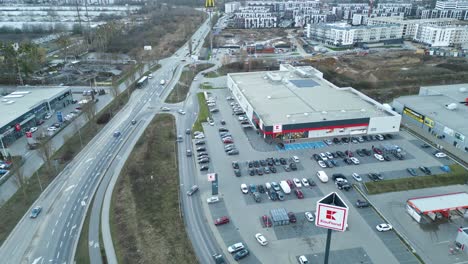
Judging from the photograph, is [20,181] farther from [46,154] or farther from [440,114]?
[440,114]

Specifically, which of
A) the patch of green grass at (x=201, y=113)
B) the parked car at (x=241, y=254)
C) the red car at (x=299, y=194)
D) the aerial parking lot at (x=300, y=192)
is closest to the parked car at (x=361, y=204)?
the aerial parking lot at (x=300, y=192)

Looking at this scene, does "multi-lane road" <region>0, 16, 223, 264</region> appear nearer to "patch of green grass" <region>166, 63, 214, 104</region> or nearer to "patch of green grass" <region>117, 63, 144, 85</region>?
"patch of green grass" <region>166, 63, 214, 104</region>

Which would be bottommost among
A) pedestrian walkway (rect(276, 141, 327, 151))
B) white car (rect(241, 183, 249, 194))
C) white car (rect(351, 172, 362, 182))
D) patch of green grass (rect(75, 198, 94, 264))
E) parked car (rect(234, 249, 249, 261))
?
patch of green grass (rect(75, 198, 94, 264))

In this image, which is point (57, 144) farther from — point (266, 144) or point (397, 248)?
point (397, 248)

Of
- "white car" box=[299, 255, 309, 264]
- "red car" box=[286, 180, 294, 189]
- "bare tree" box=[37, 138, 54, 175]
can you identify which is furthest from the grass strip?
"red car" box=[286, 180, 294, 189]

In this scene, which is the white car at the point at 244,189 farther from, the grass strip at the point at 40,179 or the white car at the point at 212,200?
the grass strip at the point at 40,179

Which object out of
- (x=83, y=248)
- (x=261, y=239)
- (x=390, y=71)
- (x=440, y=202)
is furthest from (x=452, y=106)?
(x=83, y=248)

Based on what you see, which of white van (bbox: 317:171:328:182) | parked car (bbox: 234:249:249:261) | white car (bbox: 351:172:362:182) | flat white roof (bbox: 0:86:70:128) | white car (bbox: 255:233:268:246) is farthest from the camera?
flat white roof (bbox: 0:86:70:128)
